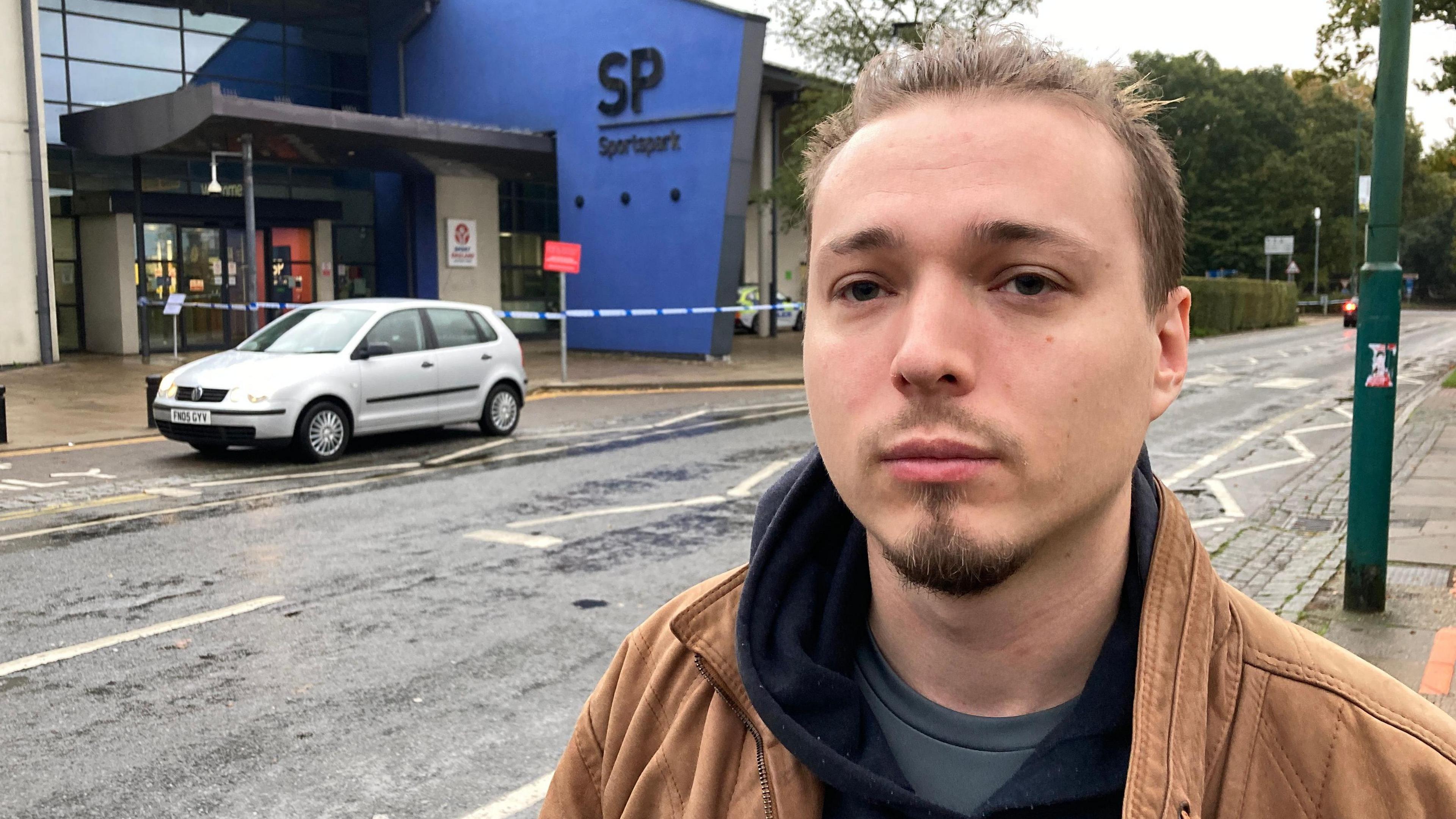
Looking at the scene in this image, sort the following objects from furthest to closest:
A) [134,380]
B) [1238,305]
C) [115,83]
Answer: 1. [1238,305]
2. [115,83]
3. [134,380]

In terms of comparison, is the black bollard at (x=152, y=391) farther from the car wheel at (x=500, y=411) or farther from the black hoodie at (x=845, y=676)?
the black hoodie at (x=845, y=676)

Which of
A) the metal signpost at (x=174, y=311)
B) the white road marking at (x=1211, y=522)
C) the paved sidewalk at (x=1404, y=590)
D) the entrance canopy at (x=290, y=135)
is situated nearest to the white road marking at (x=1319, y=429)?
the paved sidewalk at (x=1404, y=590)

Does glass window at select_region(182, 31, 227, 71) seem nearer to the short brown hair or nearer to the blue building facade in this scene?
the blue building facade

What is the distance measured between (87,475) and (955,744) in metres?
10.9

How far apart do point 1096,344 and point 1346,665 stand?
48 cm

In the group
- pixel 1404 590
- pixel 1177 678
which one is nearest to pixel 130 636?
pixel 1177 678

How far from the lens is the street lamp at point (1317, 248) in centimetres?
5666

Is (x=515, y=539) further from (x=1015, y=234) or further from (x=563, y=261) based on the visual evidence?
(x=563, y=261)

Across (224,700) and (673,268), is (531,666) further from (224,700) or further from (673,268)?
(673,268)

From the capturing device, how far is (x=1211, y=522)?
852 centimetres

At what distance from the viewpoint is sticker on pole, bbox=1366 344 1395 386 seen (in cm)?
592

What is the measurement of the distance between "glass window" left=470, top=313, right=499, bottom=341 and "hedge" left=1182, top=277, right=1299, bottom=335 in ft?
94.8

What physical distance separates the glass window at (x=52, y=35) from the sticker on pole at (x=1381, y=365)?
24.4 m

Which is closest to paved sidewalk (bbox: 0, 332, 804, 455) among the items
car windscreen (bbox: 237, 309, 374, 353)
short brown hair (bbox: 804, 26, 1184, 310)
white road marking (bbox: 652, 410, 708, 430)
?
car windscreen (bbox: 237, 309, 374, 353)
